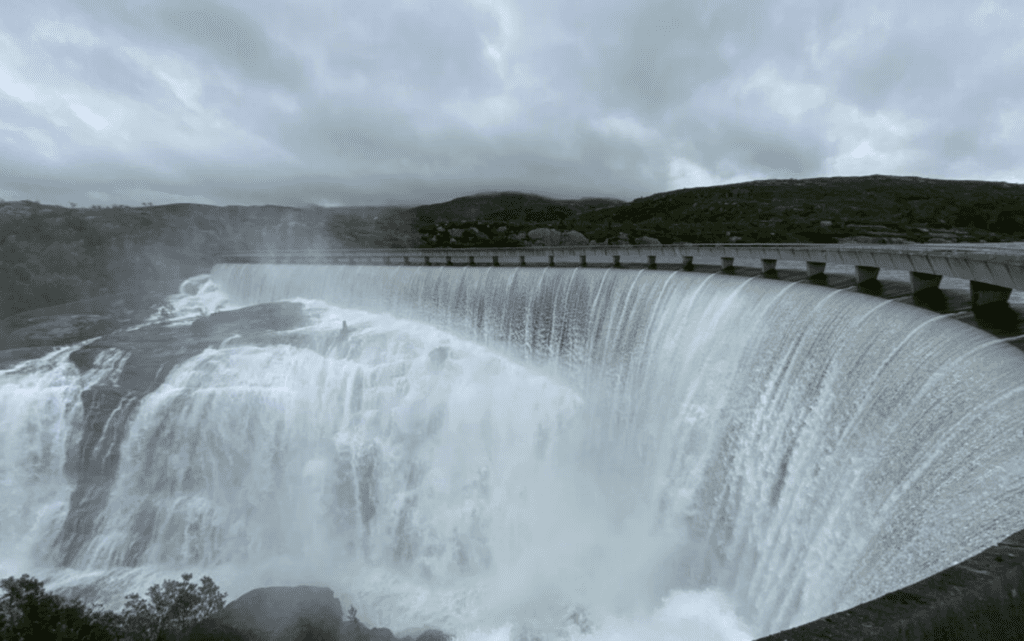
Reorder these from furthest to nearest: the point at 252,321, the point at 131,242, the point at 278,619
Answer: the point at 131,242 < the point at 252,321 < the point at 278,619

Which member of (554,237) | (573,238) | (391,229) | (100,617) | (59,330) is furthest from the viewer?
(391,229)

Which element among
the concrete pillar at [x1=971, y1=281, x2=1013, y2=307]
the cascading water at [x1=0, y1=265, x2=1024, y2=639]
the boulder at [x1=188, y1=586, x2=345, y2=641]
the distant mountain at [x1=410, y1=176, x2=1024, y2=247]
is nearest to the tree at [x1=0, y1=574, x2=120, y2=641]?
the boulder at [x1=188, y1=586, x2=345, y2=641]

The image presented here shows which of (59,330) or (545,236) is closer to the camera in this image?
(59,330)

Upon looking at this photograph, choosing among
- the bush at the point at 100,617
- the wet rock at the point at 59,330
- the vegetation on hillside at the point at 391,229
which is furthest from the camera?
Result: the vegetation on hillside at the point at 391,229

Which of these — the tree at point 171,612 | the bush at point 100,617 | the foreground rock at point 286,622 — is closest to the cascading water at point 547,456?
the foreground rock at point 286,622

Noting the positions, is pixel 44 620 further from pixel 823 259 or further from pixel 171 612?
pixel 823 259

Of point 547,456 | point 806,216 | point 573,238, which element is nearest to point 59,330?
point 547,456

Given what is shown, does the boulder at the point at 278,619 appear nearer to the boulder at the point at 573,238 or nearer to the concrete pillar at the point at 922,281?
the concrete pillar at the point at 922,281

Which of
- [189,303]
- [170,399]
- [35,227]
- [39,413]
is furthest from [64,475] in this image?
[35,227]
